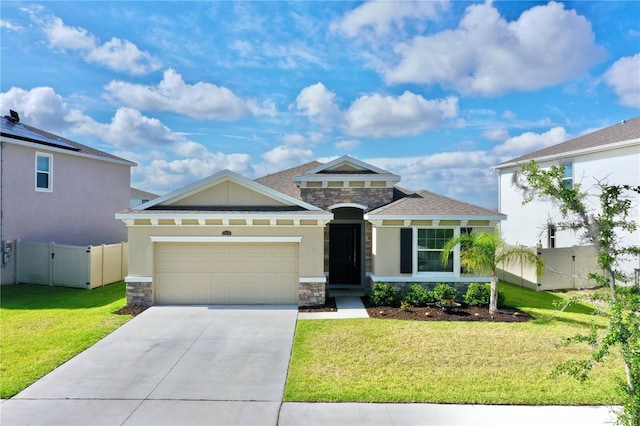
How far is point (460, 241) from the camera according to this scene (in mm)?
11781

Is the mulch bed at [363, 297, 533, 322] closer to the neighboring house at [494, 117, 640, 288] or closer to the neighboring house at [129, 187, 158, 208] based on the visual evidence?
the neighboring house at [494, 117, 640, 288]

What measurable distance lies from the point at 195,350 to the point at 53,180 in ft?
43.2

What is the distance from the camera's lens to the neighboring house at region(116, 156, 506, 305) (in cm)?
1194

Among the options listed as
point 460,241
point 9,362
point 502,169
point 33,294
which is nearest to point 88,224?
point 33,294

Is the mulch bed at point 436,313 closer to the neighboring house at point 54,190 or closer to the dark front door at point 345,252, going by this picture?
the dark front door at point 345,252

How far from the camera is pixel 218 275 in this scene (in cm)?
1212

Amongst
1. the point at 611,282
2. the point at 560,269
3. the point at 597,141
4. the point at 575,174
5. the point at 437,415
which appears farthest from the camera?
the point at 575,174

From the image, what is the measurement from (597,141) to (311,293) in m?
15.4

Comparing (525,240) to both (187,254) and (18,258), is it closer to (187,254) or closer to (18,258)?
(187,254)

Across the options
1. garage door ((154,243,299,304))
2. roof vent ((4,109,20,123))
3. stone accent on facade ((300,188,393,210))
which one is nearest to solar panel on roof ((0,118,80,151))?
roof vent ((4,109,20,123))

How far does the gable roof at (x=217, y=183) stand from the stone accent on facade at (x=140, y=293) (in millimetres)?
2488

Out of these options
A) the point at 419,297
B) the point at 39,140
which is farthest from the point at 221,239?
the point at 39,140

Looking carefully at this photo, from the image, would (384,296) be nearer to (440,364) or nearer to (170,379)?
(440,364)

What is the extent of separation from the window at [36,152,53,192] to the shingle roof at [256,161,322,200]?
907 cm
